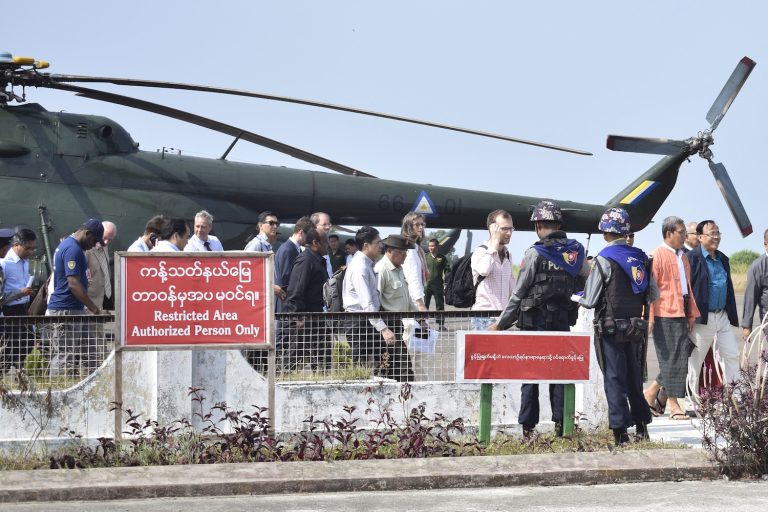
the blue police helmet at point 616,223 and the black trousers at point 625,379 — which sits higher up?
the blue police helmet at point 616,223

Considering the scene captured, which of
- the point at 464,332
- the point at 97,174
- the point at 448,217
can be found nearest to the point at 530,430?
the point at 464,332

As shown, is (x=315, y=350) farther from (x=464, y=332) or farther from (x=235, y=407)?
(x=464, y=332)

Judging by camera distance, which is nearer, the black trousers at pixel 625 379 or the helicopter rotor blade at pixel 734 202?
the black trousers at pixel 625 379

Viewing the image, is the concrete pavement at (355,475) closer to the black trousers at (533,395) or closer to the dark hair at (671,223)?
the black trousers at (533,395)

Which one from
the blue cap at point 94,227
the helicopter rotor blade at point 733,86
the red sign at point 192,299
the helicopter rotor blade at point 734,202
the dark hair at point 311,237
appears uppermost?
the helicopter rotor blade at point 733,86

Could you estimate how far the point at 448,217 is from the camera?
18.6 m

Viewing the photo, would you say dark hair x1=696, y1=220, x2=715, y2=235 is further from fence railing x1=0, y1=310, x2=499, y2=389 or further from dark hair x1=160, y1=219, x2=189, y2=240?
dark hair x1=160, y1=219, x2=189, y2=240

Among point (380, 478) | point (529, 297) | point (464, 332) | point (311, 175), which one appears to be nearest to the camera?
point (380, 478)

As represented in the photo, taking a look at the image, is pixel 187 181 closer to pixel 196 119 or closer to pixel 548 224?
pixel 196 119

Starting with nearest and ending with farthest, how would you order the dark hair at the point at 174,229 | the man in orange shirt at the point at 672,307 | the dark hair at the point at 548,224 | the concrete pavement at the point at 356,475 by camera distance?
1. the concrete pavement at the point at 356,475
2. the dark hair at the point at 548,224
3. the man in orange shirt at the point at 672,307
4. the dark hair at the point at 174,229

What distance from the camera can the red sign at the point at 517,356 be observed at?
7801 mm

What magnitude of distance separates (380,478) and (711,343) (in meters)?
5.16

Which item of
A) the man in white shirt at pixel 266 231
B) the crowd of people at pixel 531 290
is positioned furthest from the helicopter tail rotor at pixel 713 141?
the man in white shirt at pixel 266 231

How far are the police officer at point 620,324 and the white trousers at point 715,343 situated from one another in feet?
8.94
